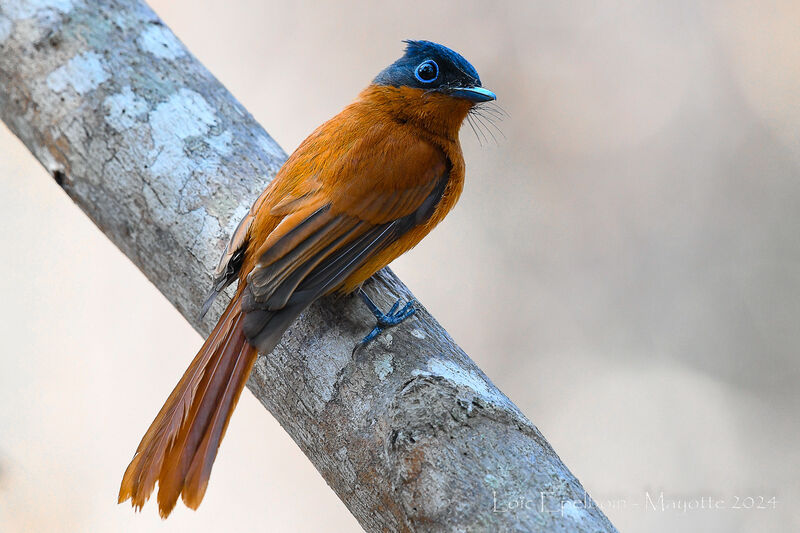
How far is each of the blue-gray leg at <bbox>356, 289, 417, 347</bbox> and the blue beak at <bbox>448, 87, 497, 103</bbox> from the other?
2.79 ft

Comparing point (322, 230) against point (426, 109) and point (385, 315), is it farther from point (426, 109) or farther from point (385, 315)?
point (426, 109)

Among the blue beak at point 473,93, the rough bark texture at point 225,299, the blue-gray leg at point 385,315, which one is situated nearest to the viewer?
the rough bark texture at point 225,299

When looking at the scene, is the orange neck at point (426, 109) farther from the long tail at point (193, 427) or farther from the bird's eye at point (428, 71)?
the long tail at point (193, 427)

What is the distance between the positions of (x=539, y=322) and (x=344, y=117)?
201cm

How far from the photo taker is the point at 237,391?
224 centimetres

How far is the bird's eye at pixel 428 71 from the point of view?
9.73 feet

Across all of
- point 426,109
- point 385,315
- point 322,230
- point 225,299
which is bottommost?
point 225,299

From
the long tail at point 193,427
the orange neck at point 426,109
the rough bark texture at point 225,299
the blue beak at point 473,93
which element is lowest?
the long tail at point 193,427

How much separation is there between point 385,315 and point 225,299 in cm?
59

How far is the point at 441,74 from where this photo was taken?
2.97 m

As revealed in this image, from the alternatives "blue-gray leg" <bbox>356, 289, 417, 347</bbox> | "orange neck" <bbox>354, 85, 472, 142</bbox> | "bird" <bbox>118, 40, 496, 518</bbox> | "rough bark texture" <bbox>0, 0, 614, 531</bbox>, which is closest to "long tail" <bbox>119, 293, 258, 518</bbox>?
"bird" <bbox>118, 40, 496, 518</bbox>

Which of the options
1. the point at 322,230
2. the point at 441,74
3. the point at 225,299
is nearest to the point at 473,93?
the point at 441,74

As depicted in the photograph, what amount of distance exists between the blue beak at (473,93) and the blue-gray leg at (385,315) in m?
0.85

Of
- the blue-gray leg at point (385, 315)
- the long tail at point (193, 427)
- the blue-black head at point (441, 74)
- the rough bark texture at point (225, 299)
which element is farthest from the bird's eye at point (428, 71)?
the long tail at point (193, 427)
